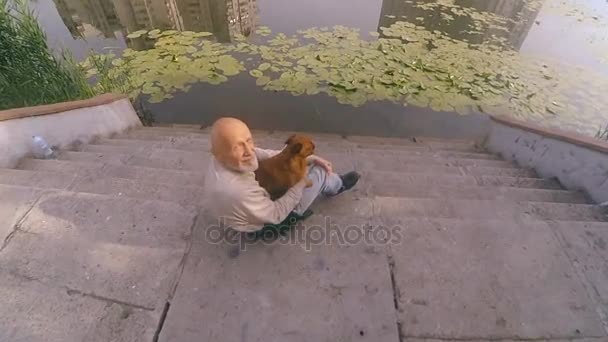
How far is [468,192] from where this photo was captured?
85.7 inches

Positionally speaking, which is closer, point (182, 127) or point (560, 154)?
point (560, 154)

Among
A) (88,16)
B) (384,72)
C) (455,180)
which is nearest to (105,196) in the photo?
(455,180)

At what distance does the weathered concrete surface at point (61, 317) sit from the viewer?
113cm

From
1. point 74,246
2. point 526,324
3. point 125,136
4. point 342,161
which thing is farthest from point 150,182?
point 526,324

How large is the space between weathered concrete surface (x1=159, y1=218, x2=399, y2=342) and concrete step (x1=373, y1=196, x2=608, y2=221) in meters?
0.46

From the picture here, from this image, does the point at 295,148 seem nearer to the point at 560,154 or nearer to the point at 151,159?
the point at 151,159

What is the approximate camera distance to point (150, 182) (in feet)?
6.60

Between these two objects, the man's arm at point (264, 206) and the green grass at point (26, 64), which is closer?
the man's arm at point (264, 206)

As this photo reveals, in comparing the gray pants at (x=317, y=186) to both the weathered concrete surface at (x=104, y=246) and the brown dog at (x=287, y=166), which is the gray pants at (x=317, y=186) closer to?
the brown dog at (x=287, y=166)

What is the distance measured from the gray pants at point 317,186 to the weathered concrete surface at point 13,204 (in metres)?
1.34

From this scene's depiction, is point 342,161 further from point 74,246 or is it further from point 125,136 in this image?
point 125,136

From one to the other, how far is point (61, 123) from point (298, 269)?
242 centimetres

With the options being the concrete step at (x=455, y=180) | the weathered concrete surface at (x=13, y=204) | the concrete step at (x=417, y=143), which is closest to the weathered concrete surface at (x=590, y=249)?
the concrete step at (x=455, y=180)

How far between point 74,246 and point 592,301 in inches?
88.9
